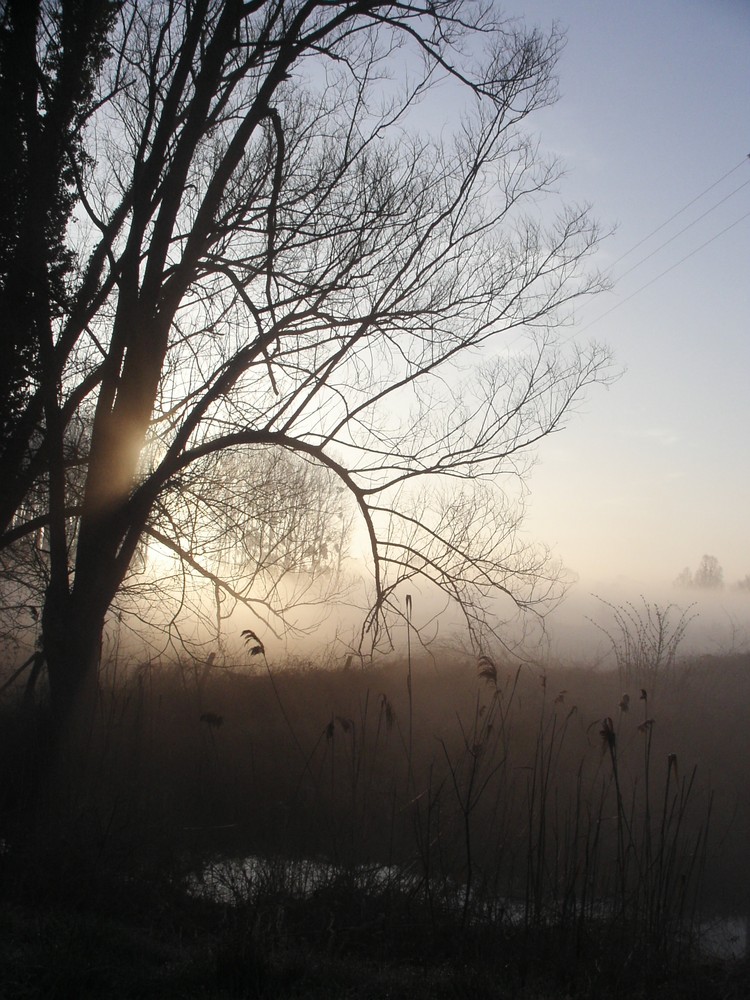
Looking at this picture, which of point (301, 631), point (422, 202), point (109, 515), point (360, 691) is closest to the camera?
point (109, 515)

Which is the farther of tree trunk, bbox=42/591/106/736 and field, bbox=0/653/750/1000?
tree trunk, bbox=42/591/106/736

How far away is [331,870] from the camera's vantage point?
6535 mm

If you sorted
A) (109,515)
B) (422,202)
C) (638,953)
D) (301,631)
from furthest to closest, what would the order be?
(301,631) → (422,202) → (109,515) → (638,953)

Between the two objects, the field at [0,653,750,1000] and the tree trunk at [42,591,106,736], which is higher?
the tree trunk at [42,591,106,736]

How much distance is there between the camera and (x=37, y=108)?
26.9ft

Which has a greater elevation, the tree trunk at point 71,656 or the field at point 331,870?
the tree trunk at point 71,656

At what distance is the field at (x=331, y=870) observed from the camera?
4.49m

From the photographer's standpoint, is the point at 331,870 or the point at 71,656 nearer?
the point at 331,870

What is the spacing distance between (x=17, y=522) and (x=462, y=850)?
567cm

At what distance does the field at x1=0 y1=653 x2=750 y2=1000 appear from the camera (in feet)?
14.7

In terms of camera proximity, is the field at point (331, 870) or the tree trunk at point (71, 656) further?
the tree trunk at point (71, 656)

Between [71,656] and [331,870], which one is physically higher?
[71,656]

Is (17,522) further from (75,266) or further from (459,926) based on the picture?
(459,926)

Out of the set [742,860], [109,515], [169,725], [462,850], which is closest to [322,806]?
[462,850]
